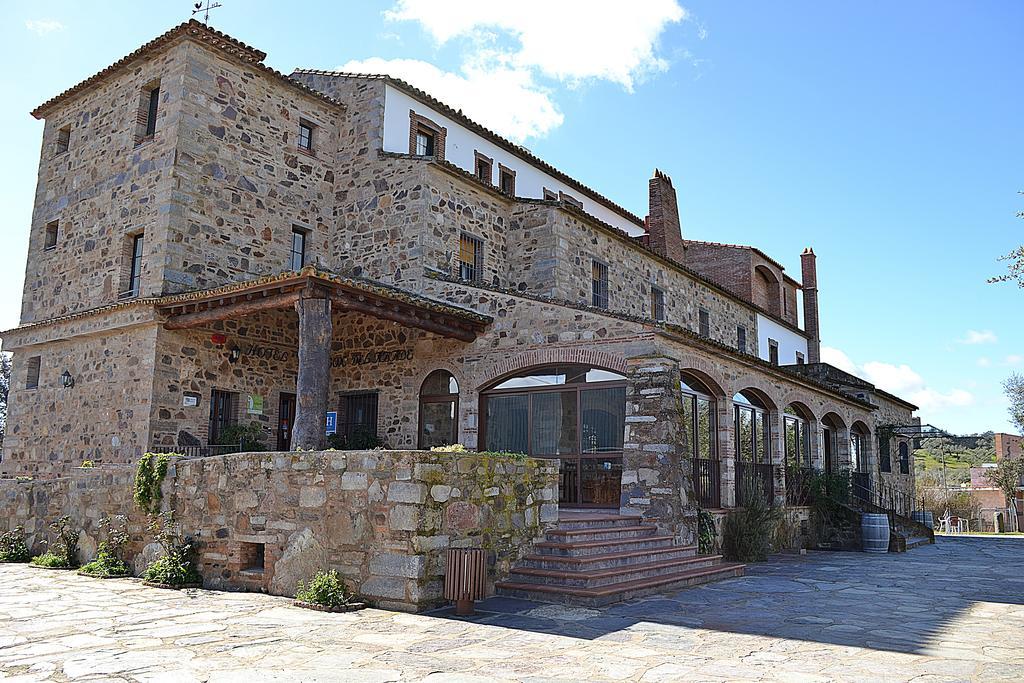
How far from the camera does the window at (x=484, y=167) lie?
19.7 metres

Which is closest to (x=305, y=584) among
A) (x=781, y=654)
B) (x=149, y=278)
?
(x=781, y=654)

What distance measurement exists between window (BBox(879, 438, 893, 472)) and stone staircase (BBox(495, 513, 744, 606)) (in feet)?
52.1

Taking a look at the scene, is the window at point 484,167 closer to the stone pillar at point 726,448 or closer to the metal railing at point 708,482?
the stone pillar at point 726,448

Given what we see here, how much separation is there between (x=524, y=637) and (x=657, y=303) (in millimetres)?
15492

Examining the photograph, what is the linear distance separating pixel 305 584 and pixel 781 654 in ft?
16.8

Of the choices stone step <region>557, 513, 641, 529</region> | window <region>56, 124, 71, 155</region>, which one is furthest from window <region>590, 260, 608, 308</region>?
window <region>56, 124, 71, 155</region>

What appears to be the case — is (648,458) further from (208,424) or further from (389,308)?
(208,424)

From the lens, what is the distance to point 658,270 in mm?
21719

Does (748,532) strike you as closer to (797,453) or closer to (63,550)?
(797,453)

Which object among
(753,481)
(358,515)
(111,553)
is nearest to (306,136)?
(111,553)

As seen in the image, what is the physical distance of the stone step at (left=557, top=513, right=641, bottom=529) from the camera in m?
11.0

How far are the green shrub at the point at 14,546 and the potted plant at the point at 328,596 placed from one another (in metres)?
6.99

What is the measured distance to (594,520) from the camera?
11.3 metres

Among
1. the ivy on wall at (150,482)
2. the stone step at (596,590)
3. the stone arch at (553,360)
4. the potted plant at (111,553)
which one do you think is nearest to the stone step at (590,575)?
the stone step at (596,590)
